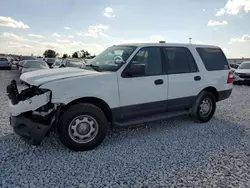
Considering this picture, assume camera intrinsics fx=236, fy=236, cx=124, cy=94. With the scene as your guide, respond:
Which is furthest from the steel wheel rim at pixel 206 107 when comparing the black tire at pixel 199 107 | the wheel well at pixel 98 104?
the wheel well at pixel 98 104

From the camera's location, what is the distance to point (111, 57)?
4887mm

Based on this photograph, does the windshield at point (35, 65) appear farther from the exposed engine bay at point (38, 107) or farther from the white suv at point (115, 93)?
the exposed engine bay at point (38, 107)

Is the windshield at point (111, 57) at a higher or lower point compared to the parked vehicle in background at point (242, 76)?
higher

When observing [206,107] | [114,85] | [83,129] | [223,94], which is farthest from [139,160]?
[223,94]

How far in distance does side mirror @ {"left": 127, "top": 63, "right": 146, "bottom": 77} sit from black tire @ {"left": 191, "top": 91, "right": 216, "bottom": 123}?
6.42ft

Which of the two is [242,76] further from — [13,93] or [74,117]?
[13,93]

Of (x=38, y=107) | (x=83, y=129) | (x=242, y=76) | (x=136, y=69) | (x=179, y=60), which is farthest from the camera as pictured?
(x=242, y=76)

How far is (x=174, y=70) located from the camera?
5133mm

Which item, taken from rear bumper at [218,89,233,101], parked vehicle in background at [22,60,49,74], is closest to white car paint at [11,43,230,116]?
rear bumper at [218,89,233,101]

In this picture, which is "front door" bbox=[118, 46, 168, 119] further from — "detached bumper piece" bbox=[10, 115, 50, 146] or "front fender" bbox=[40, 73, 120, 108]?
"detached bumper piece" bbox=[10, 115, 50, 146]

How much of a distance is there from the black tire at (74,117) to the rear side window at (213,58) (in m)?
3.11

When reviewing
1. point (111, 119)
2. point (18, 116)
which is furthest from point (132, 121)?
point (18, 116)

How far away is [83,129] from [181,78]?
2473 mm

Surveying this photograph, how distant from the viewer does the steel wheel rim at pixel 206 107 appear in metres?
5.82
